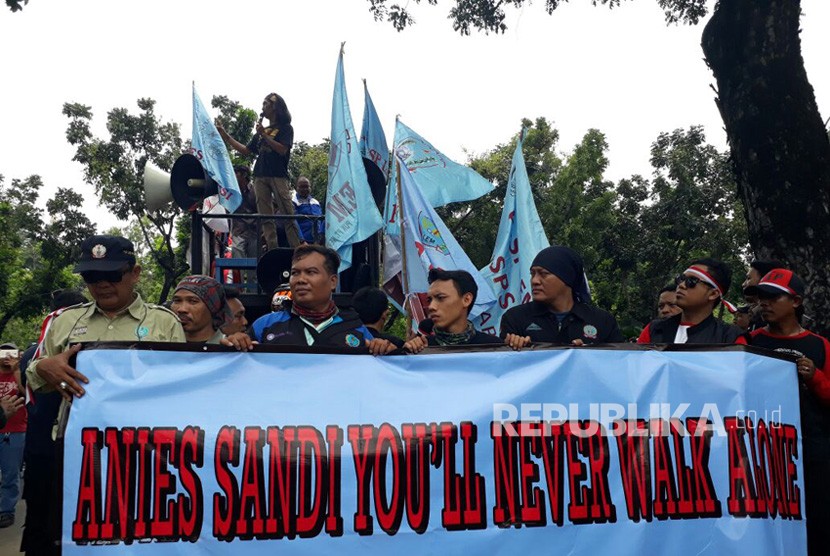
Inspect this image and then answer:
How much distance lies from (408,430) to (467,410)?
283 millimetres

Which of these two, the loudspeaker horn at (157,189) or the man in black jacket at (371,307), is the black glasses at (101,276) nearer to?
the man in black jacket at (371,307)

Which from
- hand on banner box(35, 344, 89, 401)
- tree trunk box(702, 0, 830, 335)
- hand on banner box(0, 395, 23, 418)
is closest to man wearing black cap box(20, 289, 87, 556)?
hand on banner box(0, 395, 23, 418)

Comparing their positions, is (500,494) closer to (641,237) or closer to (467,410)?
(467,410)

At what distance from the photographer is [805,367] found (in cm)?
445

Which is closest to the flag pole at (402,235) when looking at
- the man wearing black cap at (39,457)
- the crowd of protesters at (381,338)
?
the crowd of protesters at (381,338)

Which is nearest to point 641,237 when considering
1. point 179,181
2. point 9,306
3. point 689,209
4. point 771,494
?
point 689,209

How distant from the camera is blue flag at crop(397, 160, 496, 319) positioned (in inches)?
306

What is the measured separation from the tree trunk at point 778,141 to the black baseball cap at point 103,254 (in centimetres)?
516

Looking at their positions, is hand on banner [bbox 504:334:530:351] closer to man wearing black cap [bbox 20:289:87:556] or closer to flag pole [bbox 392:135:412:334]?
man wearing black cap [bbox 20:289:87:556]

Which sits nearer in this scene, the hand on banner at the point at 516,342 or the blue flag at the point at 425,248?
the hand on banner at the point at 516,342

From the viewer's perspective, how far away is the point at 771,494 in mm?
4156

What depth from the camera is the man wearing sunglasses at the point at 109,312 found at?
4.05 meters

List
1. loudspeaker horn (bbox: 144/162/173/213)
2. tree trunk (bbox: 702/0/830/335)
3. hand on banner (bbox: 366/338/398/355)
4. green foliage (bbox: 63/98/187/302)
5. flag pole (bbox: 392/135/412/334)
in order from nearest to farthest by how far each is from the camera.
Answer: hand on banner (bbox: 366/338/398/355), tree trunk (bbox: 702/0/830/335), flag pole (bbox: 392/135/412/334), loudspeaker horn (bbox: 144/162/173/213), green foliage (bbox: 63/98/187/302)

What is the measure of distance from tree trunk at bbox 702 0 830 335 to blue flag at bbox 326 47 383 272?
3.38m
